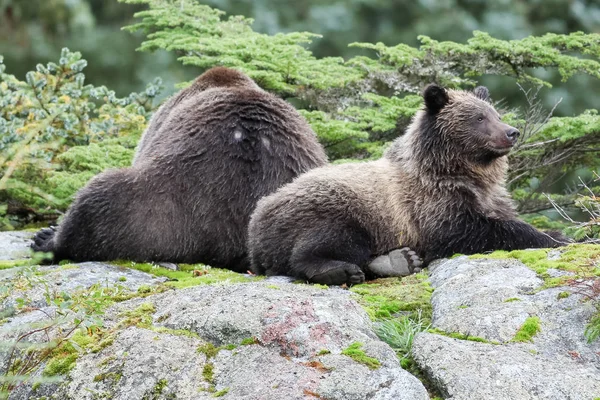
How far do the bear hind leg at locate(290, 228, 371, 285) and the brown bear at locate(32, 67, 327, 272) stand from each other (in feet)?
4.30

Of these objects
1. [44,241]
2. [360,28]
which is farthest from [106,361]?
[360,28]

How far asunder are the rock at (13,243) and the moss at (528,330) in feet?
17.3

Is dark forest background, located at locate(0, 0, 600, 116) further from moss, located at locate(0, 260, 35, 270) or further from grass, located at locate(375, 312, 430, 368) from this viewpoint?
grass, located at locate(375, 312, 430, 368)

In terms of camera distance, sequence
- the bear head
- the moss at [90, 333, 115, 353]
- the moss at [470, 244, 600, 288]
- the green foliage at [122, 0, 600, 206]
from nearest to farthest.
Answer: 1. the moss at [90, 333, 115, 353]
2. the moss at [470, 244, 600, 288]
3. the bear head
4. the green foliage at [122, 0, 600, 206]

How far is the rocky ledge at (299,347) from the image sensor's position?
4.48 metres

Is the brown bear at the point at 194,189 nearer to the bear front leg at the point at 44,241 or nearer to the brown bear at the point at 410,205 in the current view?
the bear front leg at the point at 44,241

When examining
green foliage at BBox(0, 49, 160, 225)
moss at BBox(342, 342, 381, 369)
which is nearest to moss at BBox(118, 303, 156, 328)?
moss at BBox(342, 342, 381, 369)

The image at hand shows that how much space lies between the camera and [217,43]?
1103 centimetres

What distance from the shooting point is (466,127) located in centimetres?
814

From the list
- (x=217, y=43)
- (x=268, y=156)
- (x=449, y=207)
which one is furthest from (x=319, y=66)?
(x=449, y=207)

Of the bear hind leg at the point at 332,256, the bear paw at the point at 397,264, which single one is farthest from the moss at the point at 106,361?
the bear paw at the point at 397,264

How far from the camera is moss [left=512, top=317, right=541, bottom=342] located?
16.3ft

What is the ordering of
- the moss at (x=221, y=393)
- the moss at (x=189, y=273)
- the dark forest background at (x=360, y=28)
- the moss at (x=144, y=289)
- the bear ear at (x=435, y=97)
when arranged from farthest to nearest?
1. the dark forest background at (x=360, y=28)
2. the bear ear at (x=435, y=97)
3. the moss at (x=189, y=273)
4. the moss at (x=144, y=289)
5. the moss at (x=221, y=393)

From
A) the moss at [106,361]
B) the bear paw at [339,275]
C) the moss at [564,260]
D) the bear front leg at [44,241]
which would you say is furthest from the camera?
the bear front leg at [44,241]
